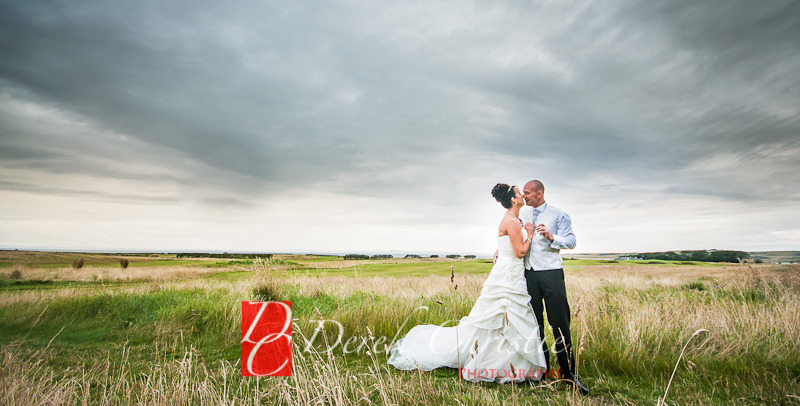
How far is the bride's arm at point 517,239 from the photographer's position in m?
4.92

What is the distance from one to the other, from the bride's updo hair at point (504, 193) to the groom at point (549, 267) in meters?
0.20

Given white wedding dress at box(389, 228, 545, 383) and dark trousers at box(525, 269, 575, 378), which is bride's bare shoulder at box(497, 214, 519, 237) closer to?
white wedding dress at box(389, 228, 545, 383)

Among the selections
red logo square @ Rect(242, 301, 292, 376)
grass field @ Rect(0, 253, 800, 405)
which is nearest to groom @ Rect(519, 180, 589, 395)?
grass field @ Rect(0, 253, 800, 405)

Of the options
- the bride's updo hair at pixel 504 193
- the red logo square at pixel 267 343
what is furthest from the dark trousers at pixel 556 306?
the red logo square at pixel 267 343

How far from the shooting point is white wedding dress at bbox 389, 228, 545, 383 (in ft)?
16.0

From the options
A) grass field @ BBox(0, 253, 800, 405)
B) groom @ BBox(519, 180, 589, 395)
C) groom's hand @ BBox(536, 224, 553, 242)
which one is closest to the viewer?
grass field @ BBox(0, 253, 800, 405)

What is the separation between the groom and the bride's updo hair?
20 centimetres

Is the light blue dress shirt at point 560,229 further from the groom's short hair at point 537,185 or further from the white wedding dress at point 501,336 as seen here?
the white wedding dress at point 501,336

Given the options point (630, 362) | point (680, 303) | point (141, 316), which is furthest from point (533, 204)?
point (141, 316)

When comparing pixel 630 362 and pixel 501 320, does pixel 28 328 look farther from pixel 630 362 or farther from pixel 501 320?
pixel 630 362

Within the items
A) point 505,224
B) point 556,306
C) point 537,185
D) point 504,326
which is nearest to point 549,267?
point 556,306

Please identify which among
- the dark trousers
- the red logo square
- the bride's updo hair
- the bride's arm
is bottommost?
the red logo square

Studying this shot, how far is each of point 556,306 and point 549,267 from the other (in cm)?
52

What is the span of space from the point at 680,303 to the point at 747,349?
11.4 ft
